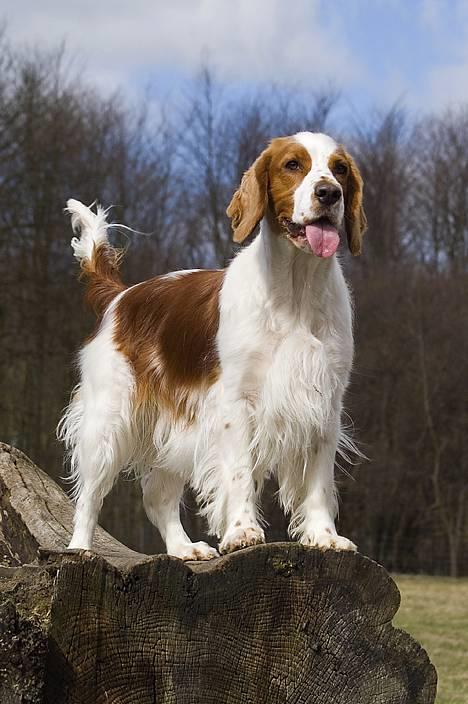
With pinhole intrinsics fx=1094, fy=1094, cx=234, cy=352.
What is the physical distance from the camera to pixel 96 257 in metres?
6.04

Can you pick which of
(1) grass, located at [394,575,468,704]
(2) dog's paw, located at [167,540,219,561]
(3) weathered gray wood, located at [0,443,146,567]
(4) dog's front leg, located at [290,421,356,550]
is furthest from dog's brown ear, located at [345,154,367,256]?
(1) grass, located at [394,575,468,704]

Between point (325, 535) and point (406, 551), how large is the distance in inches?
697

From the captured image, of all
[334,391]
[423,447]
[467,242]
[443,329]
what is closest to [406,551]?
[423,447]

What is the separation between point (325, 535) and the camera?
4297 mm

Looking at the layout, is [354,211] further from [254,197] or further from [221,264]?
[221,264]

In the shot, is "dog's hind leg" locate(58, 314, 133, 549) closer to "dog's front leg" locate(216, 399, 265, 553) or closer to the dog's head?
"dog's front leg" locate(216, 399, 265, 553)

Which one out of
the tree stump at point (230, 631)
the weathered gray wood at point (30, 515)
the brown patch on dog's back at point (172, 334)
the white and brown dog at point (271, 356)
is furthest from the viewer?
the weathered gray wood at point (30, 515)

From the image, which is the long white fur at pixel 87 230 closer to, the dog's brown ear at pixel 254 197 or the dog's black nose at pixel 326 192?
the dog's brown ear at pixel 254 197

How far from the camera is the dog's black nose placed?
4188mm

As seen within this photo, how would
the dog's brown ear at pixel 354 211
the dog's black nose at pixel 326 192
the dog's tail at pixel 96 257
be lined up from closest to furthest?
the dog's black nose at pixel 326 192 < the dog's brown ear at pixel 354 211 < the dog's tail at pixel 96 257

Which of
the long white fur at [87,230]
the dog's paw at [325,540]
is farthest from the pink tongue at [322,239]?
the long white fur at [87,230]

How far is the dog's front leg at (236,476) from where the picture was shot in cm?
425

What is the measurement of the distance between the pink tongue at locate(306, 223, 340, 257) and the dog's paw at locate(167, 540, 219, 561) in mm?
1594

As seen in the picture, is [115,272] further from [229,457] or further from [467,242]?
[467,242]
